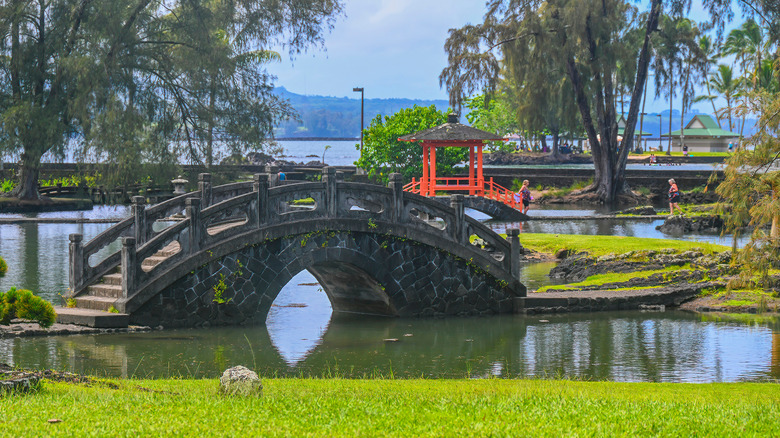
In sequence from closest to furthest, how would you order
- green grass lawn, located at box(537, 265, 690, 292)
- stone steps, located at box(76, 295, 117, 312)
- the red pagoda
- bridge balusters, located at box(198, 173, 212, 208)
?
stone steps, located at box(76, 295, 117, 312) → bridge balusters, located at box(198, 173, 212, 208) → green grass lawn, located at box(537, 265, 690, 292) → the red pagoda

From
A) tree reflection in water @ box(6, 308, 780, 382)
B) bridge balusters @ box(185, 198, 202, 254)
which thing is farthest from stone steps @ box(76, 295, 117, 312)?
bridge balusters @ box(185, 198, 202, 254)

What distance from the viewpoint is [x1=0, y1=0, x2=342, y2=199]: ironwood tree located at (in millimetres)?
39875

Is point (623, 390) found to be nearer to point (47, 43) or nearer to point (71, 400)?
point (71, 400)

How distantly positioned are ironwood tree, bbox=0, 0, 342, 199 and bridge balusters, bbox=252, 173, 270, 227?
21344 mm

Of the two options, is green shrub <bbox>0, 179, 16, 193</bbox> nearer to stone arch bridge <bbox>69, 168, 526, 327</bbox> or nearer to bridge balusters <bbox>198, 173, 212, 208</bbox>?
stone arch bridge <bbox>69, 168, 526, 327</bbox>

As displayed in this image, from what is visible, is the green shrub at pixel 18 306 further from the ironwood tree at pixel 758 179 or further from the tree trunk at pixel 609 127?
the tree trunk at pixel 609 127

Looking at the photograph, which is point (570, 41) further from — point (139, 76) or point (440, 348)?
point (440, 348)

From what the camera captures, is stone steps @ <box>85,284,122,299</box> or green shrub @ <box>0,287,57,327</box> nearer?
green shrub @ <box>0,287,57,327</box>

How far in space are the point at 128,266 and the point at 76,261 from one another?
155cm

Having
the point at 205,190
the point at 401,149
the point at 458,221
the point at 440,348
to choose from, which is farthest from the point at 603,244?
the point at 401,149

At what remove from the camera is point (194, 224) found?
18.4m

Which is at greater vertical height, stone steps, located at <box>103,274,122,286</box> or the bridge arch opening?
stone steps, located at <box>103,274,122,286</box>

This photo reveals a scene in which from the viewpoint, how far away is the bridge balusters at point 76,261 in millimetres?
18344

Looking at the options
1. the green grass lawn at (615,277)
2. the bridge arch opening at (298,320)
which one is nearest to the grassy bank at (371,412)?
the bridge arch opening at (298,320)
